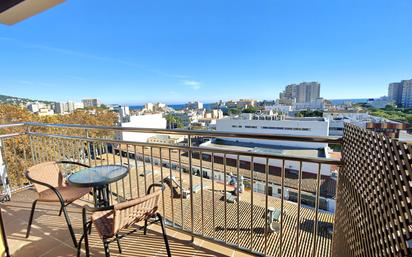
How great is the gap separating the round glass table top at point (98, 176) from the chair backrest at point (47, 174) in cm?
62

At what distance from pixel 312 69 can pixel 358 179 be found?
1572 inches

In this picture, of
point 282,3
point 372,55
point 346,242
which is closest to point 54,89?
point 282,3

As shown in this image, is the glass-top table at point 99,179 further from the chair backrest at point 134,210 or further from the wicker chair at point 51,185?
the chair backrest at point 134,210

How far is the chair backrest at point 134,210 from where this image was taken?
1.39 meters

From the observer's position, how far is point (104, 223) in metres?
1.52

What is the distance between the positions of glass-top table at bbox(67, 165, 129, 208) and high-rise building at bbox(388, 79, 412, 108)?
12.9m

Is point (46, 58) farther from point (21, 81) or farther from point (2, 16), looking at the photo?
point (2, 16)

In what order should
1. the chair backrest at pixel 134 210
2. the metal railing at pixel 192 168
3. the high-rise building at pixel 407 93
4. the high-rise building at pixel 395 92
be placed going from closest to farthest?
the chair backrest at pixel 134 210
the metal railing at pixel 192 168
the high-rise building at pixel 407 93
the high-rise building at pixel 395 92

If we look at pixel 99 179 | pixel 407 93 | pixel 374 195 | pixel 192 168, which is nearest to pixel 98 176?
pixel 99 179

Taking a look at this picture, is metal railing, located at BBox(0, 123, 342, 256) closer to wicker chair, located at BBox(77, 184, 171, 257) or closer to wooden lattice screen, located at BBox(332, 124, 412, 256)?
wooden lattice screen, located at BBox(332, 124, 412, 256)

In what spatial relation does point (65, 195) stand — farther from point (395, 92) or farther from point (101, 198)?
point (395, 92)

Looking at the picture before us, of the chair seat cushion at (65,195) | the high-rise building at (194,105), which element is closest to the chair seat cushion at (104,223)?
the chair seat cushion at (65,195)

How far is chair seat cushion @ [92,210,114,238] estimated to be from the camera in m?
1.44

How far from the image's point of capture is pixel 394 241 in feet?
2.33
